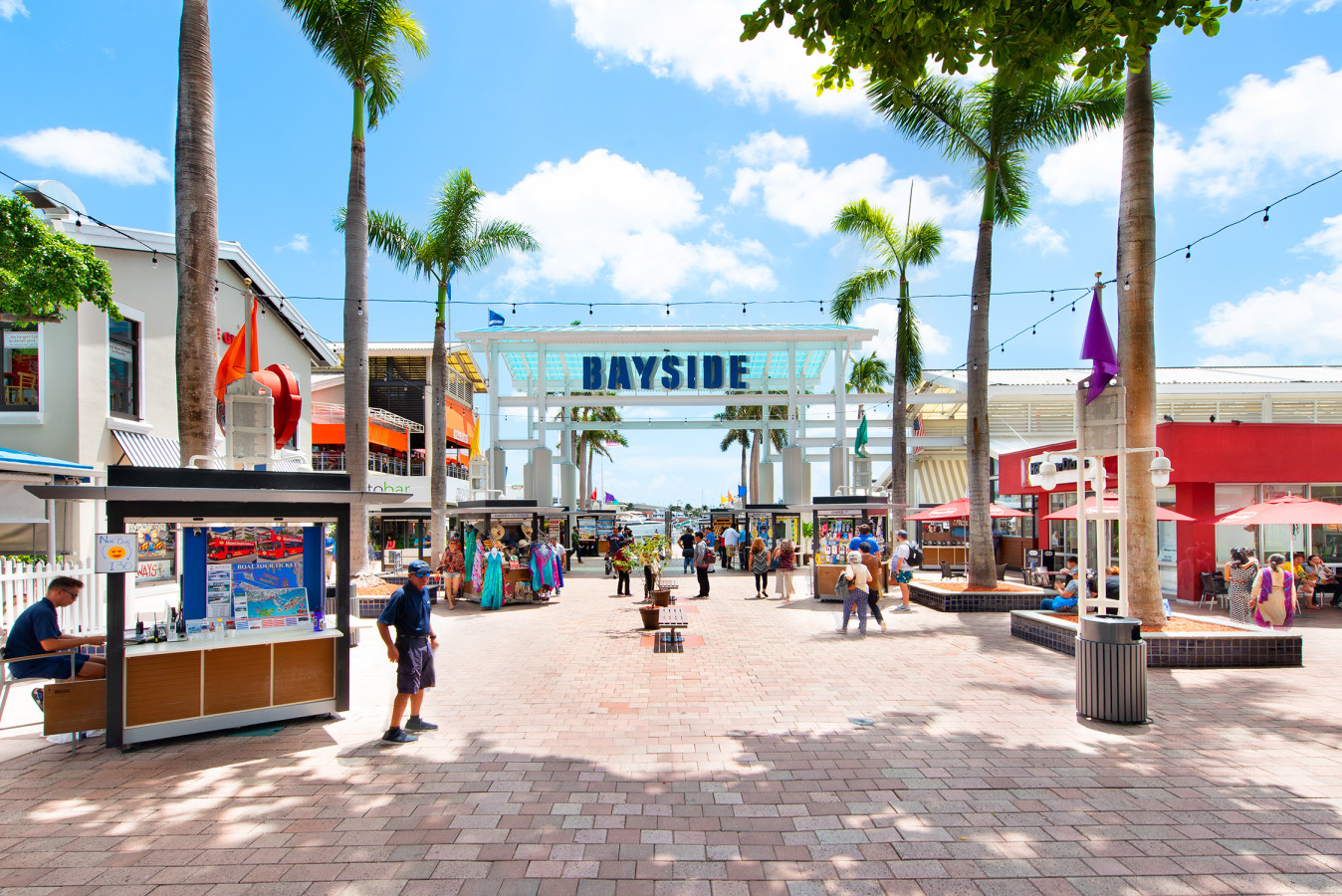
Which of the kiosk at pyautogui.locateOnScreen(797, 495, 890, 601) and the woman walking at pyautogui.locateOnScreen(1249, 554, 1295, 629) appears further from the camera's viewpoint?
the kiosk at pyautogui.locateOnScreen(797, 495, 890, 601)

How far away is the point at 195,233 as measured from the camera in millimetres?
9398

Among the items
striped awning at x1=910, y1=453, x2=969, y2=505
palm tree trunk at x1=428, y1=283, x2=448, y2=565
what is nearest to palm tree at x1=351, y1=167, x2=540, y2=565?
palm tree trunk at x1=428, y1=283, x2=448, y2=565

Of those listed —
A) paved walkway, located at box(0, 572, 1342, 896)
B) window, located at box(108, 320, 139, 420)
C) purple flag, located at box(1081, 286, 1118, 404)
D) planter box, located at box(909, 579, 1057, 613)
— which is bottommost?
planter box, located at box(909, 579, 1057, 613)

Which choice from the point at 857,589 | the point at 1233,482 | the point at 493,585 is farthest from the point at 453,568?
the point at 1233,482

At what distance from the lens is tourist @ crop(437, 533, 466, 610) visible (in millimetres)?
16406

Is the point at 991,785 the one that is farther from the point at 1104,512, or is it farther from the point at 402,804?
the point at 1104,512

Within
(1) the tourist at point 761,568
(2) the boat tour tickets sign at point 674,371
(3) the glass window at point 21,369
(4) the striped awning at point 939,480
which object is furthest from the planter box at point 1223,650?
(4) the striped awning at point 939,480

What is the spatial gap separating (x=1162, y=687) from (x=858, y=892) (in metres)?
6.27

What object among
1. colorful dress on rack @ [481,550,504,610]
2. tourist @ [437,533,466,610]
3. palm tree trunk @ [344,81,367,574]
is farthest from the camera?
tourist @ [437,533,466,610]

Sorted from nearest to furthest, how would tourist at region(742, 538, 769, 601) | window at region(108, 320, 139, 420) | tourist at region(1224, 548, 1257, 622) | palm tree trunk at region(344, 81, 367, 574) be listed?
1. tourist at region(1224, 548, 1257, 622)
2. palm tree trunk at region(344, 81, 367, 574)
3. window at region(108, 320, 139, 420)
4. tourist at region(742, 538, 769, 601)

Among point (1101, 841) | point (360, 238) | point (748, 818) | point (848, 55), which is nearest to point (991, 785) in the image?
point (1101, 841)

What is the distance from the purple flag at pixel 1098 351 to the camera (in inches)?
358

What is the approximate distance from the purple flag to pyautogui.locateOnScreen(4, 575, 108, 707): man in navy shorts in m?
10.4

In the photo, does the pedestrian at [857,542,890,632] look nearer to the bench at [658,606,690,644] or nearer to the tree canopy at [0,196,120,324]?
the bench at [658,606,690,644]
